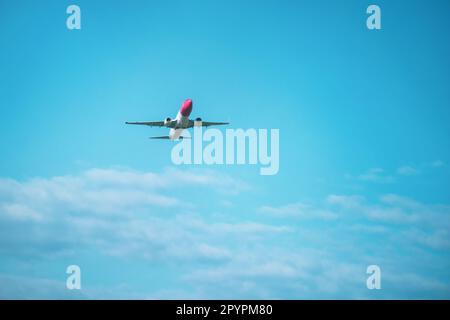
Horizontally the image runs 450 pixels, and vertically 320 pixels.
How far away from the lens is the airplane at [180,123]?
94.8 meters

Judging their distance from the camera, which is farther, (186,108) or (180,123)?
(180,123)

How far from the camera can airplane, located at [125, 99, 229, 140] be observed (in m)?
94.8

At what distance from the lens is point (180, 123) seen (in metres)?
99.2
